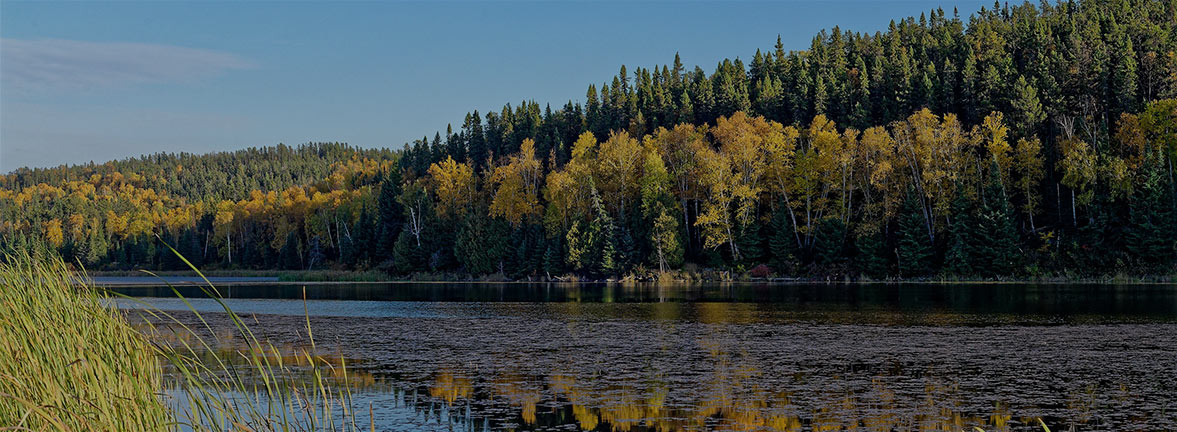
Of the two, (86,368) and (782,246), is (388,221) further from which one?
(86,368)

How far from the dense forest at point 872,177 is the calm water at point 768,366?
29062mm

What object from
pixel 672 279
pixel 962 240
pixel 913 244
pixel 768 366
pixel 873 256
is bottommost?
pixel 768 366

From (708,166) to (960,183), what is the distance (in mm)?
20519

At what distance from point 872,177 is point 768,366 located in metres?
55.2

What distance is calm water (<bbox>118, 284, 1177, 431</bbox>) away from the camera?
14.9 metres

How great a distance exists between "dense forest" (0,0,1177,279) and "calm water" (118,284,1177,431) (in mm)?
29062

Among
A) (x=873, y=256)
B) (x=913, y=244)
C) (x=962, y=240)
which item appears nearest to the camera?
(x=962, y=240)

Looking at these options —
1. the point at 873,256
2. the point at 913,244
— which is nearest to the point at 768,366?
the point at 913,244

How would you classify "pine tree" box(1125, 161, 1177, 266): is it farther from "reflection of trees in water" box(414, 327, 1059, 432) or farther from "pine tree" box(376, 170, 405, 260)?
"pine tree" box(376, 170, 405, 260)

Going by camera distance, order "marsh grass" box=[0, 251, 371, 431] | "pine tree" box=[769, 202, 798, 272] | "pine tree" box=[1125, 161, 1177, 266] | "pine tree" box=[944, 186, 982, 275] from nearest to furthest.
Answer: "marsh grass" box=[0, 251, 371, 431], "pine tree" box=[1125, 161, 1177, 266], "pine tree" box=[944, 186, 982, 275], "pine tree" box=[769, 202, 798, 272]

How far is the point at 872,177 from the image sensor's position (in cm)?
7275

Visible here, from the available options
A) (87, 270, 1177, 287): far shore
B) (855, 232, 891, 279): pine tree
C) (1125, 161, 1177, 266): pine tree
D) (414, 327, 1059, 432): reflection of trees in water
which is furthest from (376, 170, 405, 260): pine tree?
(414, 327, 1059, 432): reflection of trees in water

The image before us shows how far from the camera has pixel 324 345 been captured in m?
27.2

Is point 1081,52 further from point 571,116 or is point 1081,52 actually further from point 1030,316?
point 571,116
